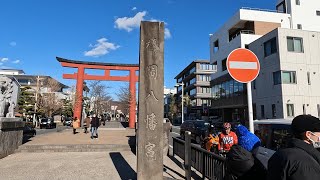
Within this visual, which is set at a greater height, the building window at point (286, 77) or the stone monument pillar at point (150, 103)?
the building window at point (286, 77)

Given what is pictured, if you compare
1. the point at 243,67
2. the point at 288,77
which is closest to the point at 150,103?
the point at 243,67

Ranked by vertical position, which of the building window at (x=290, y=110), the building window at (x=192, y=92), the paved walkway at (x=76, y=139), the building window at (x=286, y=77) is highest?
the building window at (x=192, y=92)

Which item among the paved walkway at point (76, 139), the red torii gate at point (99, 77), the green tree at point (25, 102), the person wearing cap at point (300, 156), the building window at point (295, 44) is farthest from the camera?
the green tree at point (25, 102)

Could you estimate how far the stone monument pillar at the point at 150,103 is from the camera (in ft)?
20.4

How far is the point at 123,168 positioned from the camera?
8531mm

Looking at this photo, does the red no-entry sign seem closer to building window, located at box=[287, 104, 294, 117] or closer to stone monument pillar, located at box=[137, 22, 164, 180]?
stone monument pillar, located at box=[137, 22, 164, 180]

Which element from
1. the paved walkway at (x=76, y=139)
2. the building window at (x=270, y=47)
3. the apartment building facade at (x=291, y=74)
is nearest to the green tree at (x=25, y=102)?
the paved walkway at (x=76, y=139)

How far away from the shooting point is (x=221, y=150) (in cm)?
654

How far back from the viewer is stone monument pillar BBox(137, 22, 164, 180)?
6207 mm

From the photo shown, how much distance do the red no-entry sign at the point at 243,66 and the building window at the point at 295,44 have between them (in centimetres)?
2442

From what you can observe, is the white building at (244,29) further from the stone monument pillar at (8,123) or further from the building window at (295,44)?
the stone monument pillar at (8,123)

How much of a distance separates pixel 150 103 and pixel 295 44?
82.6 ft

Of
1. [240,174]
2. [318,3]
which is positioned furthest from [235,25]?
[240,174]

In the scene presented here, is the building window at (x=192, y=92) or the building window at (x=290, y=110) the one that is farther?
the building window at (x=192, y=92)
